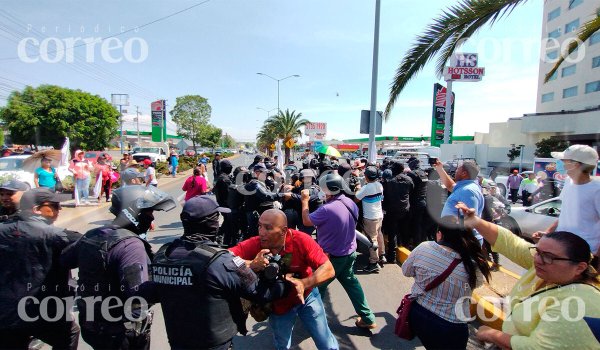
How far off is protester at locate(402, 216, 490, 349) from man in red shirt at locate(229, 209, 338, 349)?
709 millimetres

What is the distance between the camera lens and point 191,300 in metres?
1.79

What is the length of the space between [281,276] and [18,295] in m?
1.78

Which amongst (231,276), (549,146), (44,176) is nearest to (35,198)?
(231,276)

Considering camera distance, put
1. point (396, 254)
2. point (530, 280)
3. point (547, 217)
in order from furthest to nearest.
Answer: point (547, 217) → point (396, 254) → point (530, 280)

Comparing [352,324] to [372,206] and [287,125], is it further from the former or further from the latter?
[287,125]

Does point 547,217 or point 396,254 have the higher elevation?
point 547,217

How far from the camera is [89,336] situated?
6.93 ft

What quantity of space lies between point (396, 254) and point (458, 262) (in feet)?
13.4

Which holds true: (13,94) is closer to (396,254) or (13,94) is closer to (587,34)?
(396,254)

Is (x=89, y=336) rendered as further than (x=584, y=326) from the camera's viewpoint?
Yes

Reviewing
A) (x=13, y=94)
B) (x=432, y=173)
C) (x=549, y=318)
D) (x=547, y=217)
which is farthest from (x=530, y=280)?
(x=13, y=94)

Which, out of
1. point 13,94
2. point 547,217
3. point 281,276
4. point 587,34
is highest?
point 13,94

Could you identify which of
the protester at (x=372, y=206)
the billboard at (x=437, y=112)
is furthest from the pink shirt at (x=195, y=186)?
the billboard at (x=437, y=112)

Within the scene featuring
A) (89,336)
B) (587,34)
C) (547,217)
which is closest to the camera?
(89,336)
